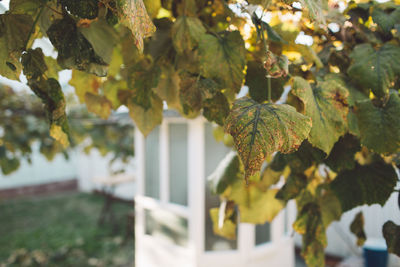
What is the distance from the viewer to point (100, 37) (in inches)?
22.2

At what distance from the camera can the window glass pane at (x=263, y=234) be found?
3.56 m

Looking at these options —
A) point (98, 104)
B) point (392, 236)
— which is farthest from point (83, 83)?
point (392, 236)

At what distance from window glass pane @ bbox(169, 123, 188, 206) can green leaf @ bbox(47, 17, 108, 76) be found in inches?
121

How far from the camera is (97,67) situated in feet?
1.75

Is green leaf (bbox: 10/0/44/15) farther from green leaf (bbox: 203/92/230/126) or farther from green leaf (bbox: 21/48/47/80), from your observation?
green leaf (bbox: 203/92/230/126)

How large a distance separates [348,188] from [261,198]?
0.32m

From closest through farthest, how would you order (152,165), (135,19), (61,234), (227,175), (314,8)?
(135,19) < (314,8) < (227,175) < (152,165) < (61,234)

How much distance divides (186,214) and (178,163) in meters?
0.66

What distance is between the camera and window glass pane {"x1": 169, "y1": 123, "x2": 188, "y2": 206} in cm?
363

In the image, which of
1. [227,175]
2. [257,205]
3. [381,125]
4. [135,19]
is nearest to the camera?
[135,19]

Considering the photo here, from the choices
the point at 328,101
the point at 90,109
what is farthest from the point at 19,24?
the point at 328,101

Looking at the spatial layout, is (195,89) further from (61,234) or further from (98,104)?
(61,234)

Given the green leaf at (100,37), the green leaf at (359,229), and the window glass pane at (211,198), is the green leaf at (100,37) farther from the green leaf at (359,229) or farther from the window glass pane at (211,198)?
the window glass pane at (211,198)

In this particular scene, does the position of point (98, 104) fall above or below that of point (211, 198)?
above
